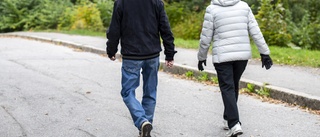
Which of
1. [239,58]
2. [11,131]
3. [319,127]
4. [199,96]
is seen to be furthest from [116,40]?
[199,96]

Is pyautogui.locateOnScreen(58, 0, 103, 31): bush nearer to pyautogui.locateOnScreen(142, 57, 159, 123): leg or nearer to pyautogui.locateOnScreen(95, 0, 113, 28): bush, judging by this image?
pyautogui.locateOnScreen(95, 0, 113, 28): bush

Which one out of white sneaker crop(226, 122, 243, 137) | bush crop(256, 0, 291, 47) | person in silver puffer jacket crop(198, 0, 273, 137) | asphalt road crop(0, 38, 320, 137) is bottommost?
bush crop(256, 0, 291, 47)

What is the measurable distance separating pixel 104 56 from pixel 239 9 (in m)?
9.29

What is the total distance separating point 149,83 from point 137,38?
563 mm

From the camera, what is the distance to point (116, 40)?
5.70 meters

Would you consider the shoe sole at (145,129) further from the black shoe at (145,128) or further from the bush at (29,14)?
the bush at (29,14)

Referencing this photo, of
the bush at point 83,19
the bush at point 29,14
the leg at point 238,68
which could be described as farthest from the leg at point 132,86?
the bush at point 29,14

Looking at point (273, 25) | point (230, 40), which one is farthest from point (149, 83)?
point (273, 25)

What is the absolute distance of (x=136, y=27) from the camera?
568cm

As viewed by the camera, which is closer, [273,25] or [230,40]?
[230,40]

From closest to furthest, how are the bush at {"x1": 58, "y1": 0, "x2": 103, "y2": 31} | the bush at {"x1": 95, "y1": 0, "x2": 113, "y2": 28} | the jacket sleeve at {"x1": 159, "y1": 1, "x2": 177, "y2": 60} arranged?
the jacket sleeve at {"x1": 159, "y1": 1, "x2": 177, "y2": 60}
the bush at {"x1": 58, "y1": 0, "x2": 103, "y2": 31}
the bush at {"x1": 95, "y1": 0, "x2": 113, "y2": 28}

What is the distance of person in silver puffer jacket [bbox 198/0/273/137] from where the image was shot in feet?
19.2

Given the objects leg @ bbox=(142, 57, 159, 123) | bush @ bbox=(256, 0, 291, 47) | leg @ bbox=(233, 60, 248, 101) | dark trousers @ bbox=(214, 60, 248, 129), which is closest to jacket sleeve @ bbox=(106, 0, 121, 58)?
leg @ bbox=(142, 57, 159, 123)

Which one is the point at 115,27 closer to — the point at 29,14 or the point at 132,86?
the point at 132,86
